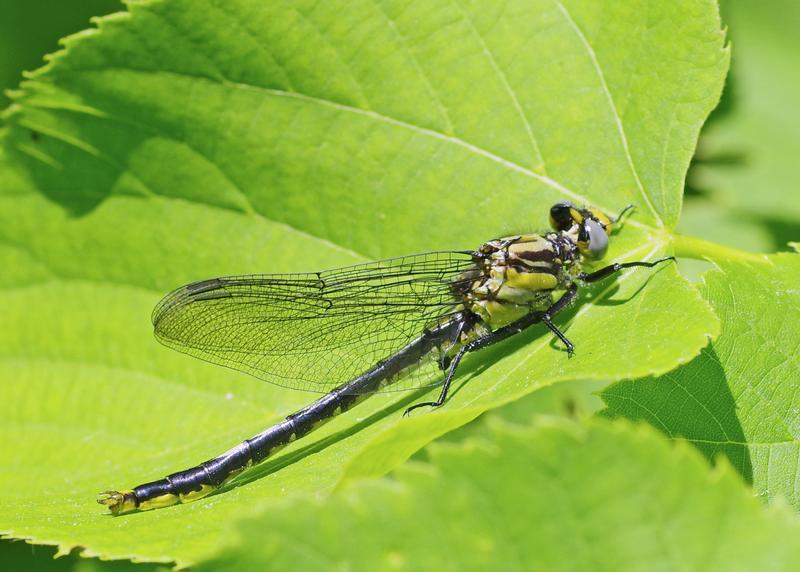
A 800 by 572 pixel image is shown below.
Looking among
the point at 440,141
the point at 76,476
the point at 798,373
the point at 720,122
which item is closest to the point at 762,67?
the point at 720,122

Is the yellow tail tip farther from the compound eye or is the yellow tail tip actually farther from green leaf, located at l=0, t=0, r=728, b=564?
the compound eye

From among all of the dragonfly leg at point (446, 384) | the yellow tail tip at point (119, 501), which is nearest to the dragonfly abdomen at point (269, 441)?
the yellow tail tip at point (119, 501)

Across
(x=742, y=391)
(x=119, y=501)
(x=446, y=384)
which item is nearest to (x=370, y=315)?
(x=446, y=384)

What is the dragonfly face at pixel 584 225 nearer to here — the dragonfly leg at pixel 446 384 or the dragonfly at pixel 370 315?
the dragonfly at pixel 370 315

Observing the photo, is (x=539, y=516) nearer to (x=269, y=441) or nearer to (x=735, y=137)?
(x=269, y=441)

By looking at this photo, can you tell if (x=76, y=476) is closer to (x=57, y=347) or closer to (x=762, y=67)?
(x=57, y=347)

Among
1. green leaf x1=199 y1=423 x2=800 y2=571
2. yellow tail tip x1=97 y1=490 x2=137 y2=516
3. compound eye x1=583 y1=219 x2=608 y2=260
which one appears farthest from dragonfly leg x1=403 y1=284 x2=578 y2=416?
green leaf x1=199 y1=423 x2=800 y2=571
